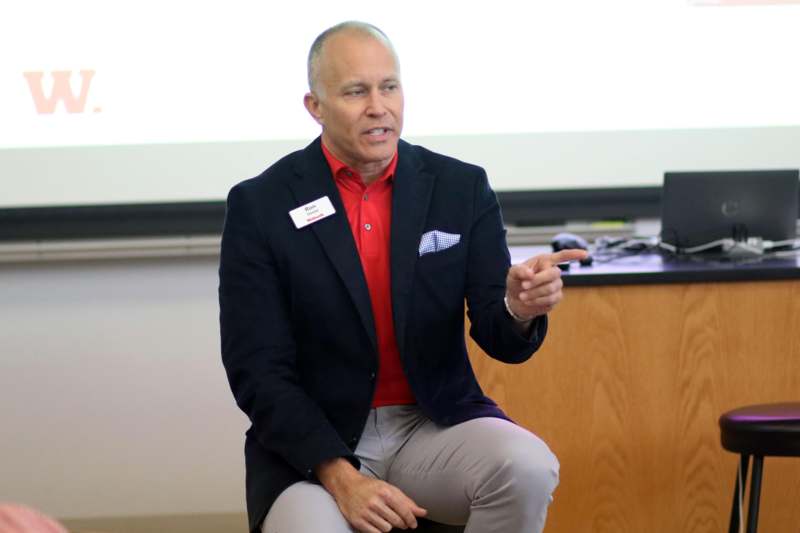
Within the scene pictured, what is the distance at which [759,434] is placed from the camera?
7.17ft

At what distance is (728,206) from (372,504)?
154 cm

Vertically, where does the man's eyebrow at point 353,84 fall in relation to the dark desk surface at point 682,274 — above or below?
above

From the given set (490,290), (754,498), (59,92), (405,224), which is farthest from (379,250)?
(59,92)

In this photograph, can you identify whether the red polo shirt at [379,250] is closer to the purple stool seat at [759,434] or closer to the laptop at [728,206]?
the purple stool seat at [759,434]

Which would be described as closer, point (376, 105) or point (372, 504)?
point (372, 504)

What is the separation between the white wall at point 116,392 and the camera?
354cm

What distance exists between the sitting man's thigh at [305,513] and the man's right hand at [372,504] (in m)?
0.02

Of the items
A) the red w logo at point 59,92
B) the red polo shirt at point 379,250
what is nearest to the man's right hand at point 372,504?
the red polo shirt at point 379,250

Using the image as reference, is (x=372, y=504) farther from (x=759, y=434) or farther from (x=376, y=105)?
(x=759, y=434)

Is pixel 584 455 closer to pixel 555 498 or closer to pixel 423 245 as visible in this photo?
pixel 555 498

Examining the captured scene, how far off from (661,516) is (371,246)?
4.12 feet

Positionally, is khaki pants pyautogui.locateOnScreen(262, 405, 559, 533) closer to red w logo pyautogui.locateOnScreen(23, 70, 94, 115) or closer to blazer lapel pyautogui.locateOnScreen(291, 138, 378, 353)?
blazer lapel pyautogui.locateOnScreen(291, 138, 378, 353)

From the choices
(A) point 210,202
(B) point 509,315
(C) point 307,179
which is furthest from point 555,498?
(A) point 210,202

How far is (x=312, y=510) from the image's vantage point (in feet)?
6.03
